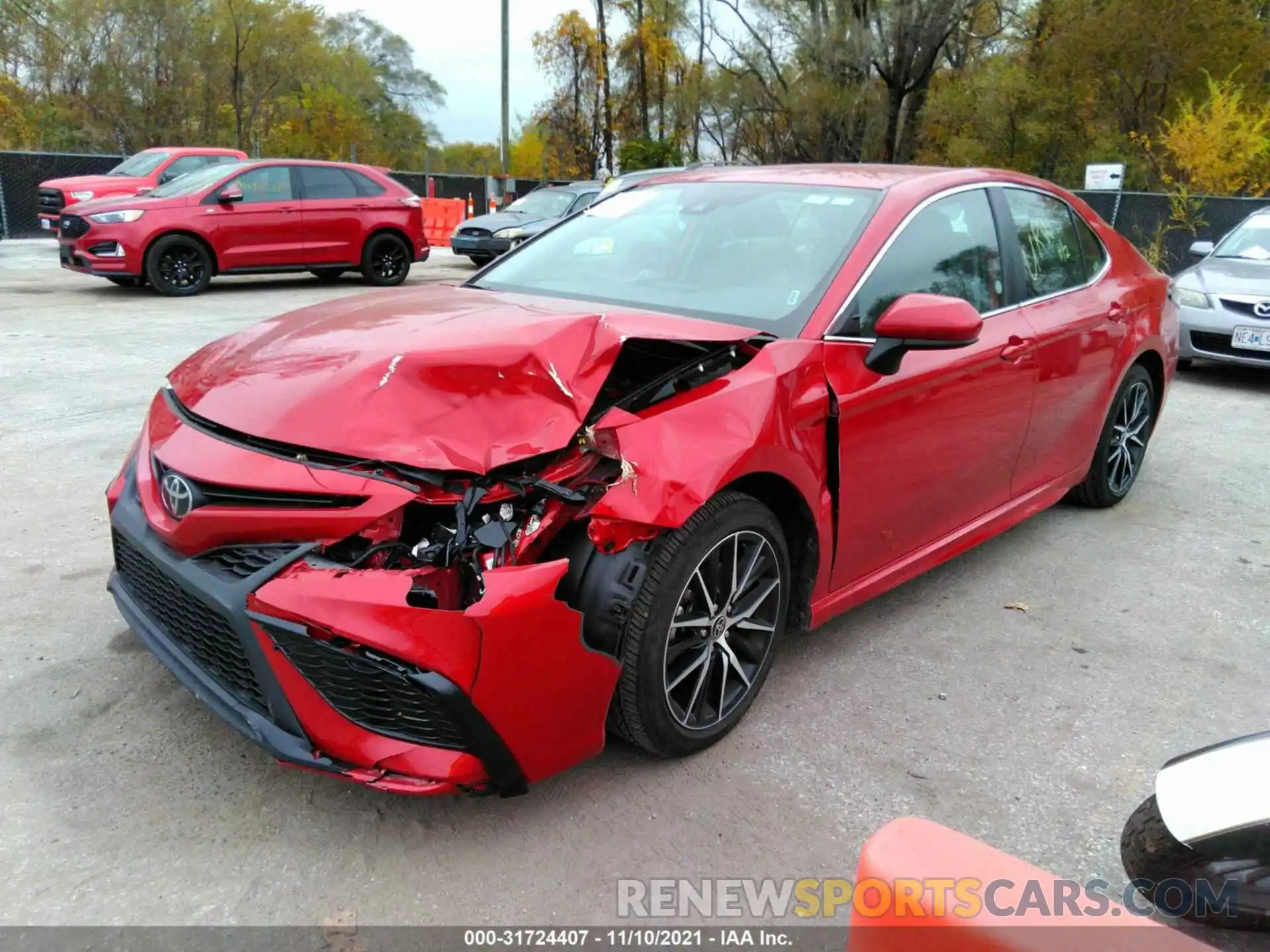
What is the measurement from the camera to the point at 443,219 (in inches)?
794

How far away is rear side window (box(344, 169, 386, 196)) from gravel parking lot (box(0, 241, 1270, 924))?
9.20 metres

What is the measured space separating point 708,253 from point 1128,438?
107 inches

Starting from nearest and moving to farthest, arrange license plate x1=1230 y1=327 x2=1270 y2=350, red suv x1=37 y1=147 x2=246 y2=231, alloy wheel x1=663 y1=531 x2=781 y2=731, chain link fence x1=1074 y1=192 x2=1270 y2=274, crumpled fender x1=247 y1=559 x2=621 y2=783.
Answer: crumpled fender x1=247 y1=559 x2=621 y2=783, alloy wheel x1=663 y1=531 x2=781 y2=731, license plate x1=1230 y1=327 x2=1270 y2=350, chain link fence x1=1074 y1=192 x2=1270 y2=274, red suv x1=37 y1=147 x2=246 y2=231

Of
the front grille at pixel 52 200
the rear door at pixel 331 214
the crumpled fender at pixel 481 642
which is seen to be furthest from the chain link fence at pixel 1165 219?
the front grille at pixel 52 200

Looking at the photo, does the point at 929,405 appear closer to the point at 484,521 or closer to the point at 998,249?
the point at 998,249

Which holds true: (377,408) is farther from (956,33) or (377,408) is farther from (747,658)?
(956,33)

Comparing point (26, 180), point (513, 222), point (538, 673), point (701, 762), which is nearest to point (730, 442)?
point (538, 673)

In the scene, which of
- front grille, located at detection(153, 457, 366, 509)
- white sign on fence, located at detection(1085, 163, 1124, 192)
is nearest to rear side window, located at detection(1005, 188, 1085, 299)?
front grille, located at detection(153, 457, 366, 509)

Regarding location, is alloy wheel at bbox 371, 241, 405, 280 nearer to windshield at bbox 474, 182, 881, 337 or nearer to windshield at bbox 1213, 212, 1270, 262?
windshield at bbox 1213, 212, 1270, 262

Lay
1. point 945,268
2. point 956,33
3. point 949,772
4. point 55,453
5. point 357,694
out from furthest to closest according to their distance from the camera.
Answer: point 956,33, point 55,453, point 945,268, point 949,772, point 357,694

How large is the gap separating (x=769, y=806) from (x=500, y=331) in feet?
4.82

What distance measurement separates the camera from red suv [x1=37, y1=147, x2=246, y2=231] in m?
15.0

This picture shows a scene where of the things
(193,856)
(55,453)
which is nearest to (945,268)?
(193,856)

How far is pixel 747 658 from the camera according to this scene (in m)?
2.88
